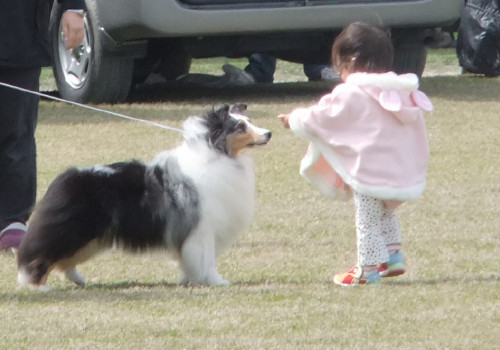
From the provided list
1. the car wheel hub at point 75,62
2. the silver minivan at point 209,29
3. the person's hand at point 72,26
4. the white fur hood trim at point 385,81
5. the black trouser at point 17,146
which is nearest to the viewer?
the white fur hood trim at point 385,81

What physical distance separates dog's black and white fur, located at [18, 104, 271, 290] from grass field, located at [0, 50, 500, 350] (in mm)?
167

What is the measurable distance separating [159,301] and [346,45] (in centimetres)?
134

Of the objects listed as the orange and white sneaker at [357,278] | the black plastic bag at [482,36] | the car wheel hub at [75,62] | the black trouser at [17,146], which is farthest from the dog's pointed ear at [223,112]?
the black plastic bag at [482,36]

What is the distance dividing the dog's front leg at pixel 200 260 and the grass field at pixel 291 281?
4.2 inches

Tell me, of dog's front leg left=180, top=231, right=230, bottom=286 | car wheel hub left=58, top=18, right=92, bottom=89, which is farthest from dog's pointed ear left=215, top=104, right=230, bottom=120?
car wheel hub left=58, top=18, right=92, bottom=89

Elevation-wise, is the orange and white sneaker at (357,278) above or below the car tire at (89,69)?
above

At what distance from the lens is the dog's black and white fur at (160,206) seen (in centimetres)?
561

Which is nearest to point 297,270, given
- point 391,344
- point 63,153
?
point 391,344

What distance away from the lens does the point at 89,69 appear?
10906mm

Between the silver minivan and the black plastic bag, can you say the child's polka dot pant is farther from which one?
the black plastic bag

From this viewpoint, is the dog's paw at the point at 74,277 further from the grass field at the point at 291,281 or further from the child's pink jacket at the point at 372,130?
the child's pink jacket at the point at 372,130

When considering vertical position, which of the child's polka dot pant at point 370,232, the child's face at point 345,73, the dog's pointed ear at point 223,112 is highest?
the child's face at point 345,73

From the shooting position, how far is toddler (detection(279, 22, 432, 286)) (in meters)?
5.55

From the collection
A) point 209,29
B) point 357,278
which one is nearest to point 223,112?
point 357,278
